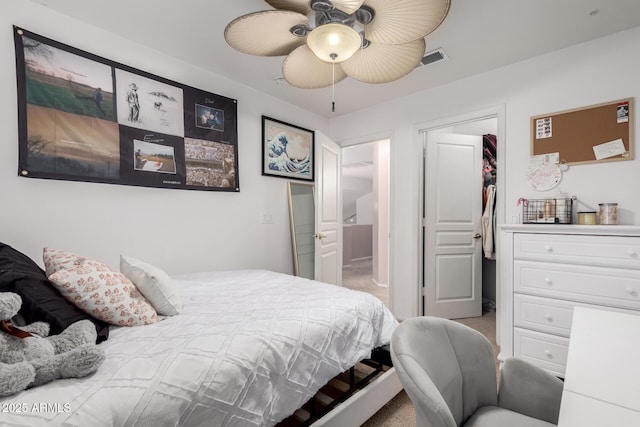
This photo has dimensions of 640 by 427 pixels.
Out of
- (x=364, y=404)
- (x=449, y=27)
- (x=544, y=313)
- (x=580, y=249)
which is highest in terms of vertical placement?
(x=449, y=27)

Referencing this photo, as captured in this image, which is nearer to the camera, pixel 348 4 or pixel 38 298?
pixel 38 298

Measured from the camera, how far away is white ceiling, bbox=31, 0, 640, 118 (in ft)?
5.96

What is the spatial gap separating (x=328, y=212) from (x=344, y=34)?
2307 millimetres

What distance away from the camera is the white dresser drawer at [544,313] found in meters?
1.95

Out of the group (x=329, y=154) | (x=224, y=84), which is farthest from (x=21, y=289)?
(x=329, y=154)

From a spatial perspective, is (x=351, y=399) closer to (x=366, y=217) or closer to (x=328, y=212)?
(x=328, y=212)

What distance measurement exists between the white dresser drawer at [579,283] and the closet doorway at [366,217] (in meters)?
1.98

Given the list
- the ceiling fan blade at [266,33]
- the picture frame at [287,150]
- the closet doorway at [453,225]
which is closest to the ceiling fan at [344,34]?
the ceiling fan blade at [266,33]

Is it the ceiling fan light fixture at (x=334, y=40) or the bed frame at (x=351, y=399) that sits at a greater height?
the ceiling fan light fixture at (x=334, y=40)

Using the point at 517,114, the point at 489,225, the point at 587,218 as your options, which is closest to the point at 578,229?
the point at 587,218

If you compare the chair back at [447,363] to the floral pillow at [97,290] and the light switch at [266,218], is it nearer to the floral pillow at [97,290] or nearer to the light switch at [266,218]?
the floral pillow at [97,290]

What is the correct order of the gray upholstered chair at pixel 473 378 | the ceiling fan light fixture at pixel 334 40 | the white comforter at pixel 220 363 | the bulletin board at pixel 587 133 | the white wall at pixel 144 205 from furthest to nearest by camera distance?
the bulletin board at pixel 587 133 < the white wall at pixel 144 205 < the ceiling fan light fixture at pixel 334 40 < the gray upholstered chair at pixel 473 378 < the white comforter at pixel 220 363

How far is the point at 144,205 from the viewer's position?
227cm

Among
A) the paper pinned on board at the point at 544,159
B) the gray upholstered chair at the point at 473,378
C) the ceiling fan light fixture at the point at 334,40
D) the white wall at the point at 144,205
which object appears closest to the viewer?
the gray upholstered chair at the point at 473,378
